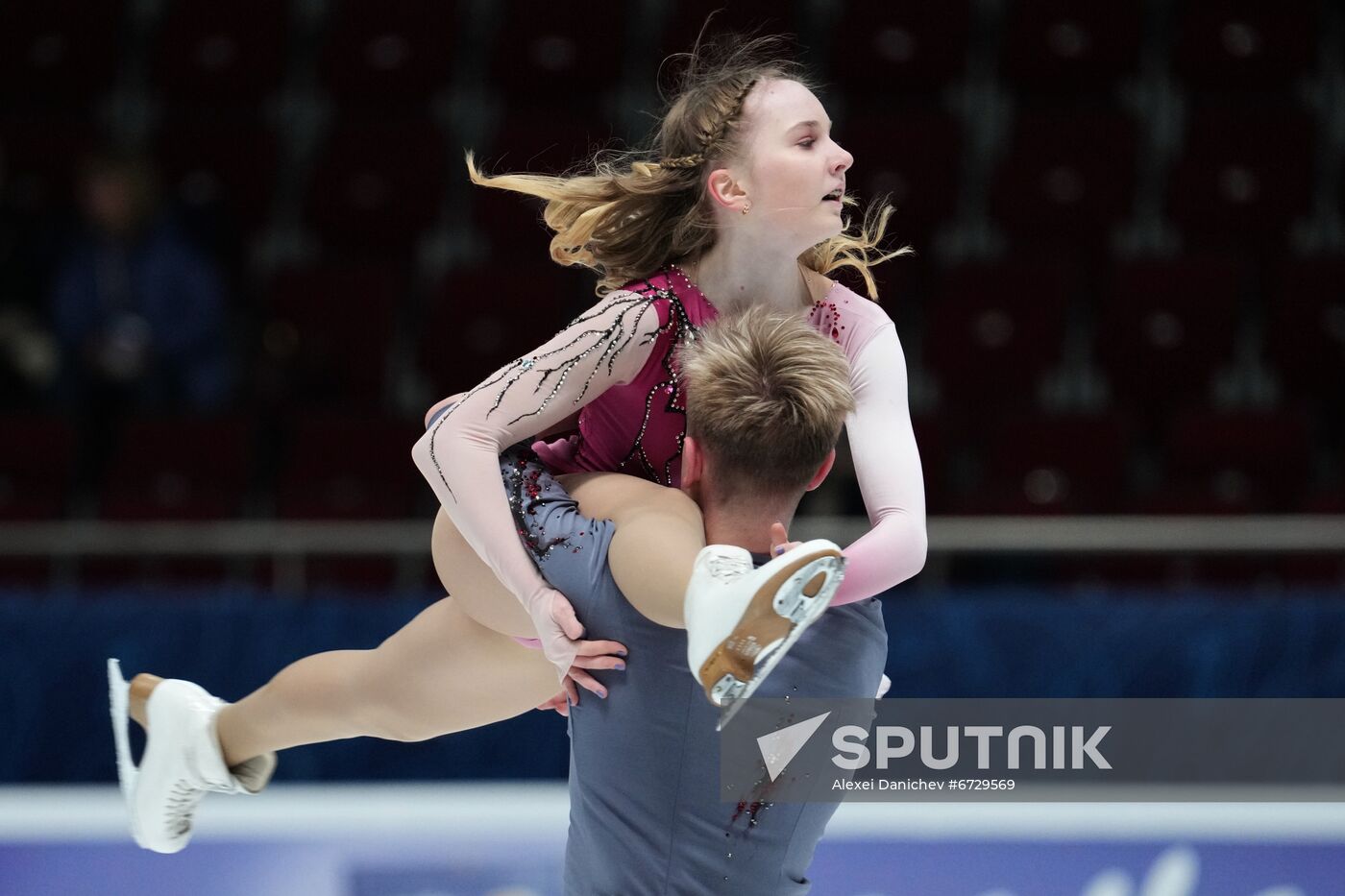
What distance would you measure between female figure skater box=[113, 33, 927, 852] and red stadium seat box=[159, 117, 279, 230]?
3.92 metres

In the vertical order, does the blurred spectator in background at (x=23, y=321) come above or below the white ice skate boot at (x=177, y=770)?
above

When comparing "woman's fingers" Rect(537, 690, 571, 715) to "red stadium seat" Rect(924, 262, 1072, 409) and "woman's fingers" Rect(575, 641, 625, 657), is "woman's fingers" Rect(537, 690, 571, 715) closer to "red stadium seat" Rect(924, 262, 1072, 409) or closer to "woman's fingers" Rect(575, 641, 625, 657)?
"woman's fingers" Rect(575, 641, 625, 657)

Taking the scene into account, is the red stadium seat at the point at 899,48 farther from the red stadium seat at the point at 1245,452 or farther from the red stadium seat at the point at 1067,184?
the red stadium seat at the point at 1245,452

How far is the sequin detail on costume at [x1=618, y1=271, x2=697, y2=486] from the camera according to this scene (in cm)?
273

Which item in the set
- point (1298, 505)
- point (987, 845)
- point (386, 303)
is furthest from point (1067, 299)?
point (987, 845)

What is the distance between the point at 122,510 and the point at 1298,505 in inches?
147

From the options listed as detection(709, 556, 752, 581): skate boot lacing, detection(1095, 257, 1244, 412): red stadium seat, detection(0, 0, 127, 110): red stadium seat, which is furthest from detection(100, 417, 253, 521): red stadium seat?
detection(709, 556, 752, 581): skate boot lacing

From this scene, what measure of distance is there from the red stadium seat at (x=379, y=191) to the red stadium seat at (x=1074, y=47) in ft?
7.60

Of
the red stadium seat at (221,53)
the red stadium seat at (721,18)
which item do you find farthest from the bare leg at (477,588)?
the red stadium seat at (221,53)

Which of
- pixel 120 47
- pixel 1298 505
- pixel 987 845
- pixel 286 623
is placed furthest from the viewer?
pixel 120 47

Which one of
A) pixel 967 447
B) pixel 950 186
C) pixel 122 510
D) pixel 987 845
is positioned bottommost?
pixel 987 845

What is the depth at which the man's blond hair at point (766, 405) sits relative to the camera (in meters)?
2.34

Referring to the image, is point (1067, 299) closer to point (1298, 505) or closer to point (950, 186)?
point (950, 186)

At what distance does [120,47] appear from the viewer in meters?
7.58
